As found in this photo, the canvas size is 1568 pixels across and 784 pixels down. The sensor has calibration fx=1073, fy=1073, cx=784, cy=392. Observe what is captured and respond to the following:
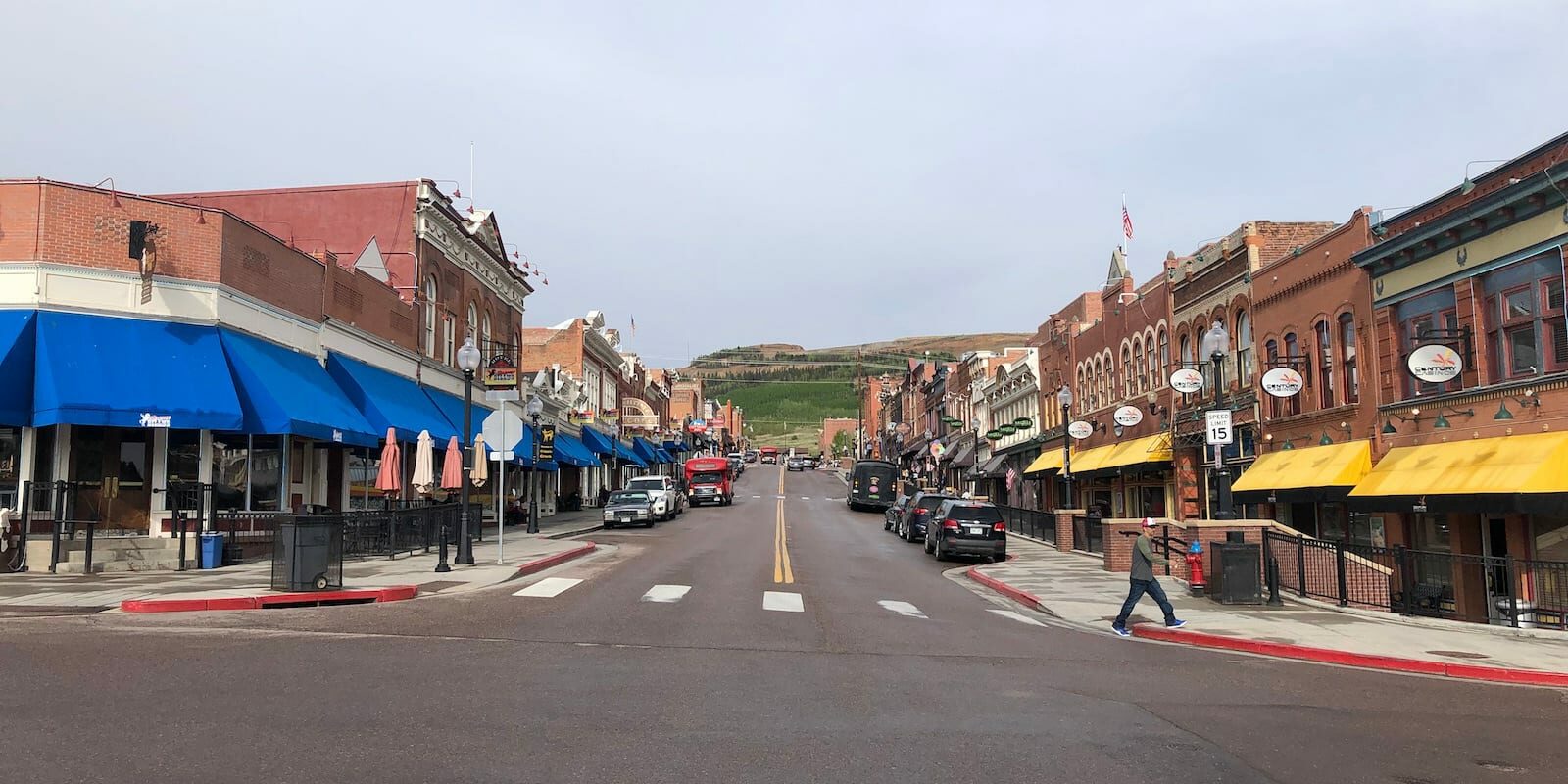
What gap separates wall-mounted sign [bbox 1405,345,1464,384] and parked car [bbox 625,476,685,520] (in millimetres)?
29617

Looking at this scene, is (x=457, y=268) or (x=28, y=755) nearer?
(x=28, y=755)

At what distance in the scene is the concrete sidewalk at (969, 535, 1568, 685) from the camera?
42.3ft

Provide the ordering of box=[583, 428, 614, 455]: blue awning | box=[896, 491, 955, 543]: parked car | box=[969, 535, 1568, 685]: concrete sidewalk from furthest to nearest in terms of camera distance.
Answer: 1. box=[583, 428, 614, 455]: blue awning
2. box=[896, 491, 955, 543]: parked car
3. box=[969, 535, 1568, 685]: concrete sidewalk

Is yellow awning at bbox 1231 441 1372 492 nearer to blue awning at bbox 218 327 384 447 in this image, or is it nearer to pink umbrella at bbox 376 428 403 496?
pink umbrella at bbox 376 428 403 496

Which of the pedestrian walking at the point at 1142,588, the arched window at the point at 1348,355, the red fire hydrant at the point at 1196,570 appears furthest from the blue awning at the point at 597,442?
the pedestrian walking at the point at 1142,588

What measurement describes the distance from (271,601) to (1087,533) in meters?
23.1

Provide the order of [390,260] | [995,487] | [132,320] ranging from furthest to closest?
[995,487] < [390,260] < [132,320]

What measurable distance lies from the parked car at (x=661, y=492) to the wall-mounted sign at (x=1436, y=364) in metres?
29.6

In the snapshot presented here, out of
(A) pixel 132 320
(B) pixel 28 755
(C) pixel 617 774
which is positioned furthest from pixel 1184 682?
(A) pixel 132 320

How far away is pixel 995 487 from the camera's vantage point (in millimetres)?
61219

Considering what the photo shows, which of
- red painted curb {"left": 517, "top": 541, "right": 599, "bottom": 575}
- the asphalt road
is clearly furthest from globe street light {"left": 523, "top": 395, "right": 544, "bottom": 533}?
the asphalt road

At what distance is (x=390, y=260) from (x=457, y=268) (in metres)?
4.00

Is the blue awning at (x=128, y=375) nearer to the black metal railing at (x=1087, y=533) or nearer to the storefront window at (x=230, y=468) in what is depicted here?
the storefront window at (x=230, y=468)

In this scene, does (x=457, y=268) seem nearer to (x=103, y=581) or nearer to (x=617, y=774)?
(x=103, y=581)
